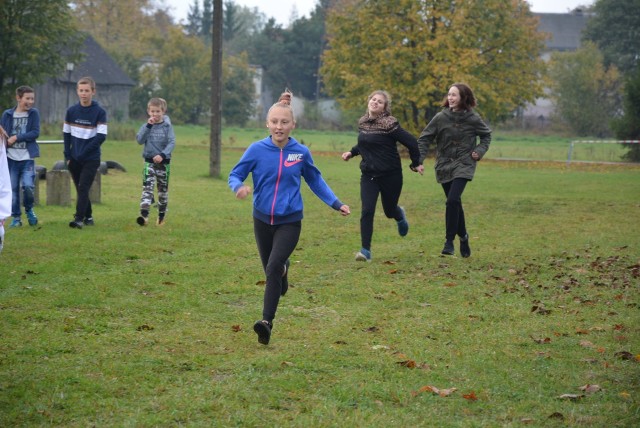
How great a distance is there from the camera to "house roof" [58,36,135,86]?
70.1 metres

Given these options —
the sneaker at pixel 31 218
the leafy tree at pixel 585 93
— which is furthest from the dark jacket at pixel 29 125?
the leafy tree at pixel 585 93

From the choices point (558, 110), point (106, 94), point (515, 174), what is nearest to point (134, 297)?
point (515, 174)

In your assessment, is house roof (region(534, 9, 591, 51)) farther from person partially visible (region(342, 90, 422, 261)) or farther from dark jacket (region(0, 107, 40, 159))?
person partially visible (region(342, 90, 422, 261))

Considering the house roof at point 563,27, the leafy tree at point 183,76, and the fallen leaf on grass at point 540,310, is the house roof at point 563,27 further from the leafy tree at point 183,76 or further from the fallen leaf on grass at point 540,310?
the fallen leaf on grass at point 540,310

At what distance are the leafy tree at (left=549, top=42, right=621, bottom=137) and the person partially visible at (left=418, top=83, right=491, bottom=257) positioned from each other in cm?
6492

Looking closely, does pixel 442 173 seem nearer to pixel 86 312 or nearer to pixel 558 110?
pixel 86 312

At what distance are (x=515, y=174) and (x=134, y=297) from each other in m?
26.5

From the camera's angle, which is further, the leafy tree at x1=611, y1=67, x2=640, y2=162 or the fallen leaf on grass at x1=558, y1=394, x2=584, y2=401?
the leafy tree at x1=611, y1=67, x2=640, y2=162

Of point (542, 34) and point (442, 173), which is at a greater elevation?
point (542, 34)

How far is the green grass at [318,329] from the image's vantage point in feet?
19.1

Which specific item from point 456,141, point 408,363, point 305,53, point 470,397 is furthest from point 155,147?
point 305,53

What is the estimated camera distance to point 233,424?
5.45m

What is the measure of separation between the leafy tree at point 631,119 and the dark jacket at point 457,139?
3138cm

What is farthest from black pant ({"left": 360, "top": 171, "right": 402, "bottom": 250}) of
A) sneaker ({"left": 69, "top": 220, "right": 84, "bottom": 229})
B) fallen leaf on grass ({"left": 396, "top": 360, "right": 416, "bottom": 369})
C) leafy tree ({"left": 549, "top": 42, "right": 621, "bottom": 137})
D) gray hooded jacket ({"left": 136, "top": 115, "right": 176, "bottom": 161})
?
leafy tree ({"left": 549, "top": 42, "right": 621, "bottom": 137})
